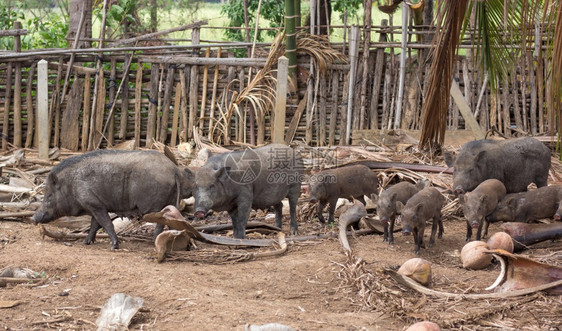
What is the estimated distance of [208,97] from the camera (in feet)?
46.1

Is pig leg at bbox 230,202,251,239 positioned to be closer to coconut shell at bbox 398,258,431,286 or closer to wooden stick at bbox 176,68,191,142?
coconut shell at bbox 398,258,431,286

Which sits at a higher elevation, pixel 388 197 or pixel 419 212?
pixel 388 197

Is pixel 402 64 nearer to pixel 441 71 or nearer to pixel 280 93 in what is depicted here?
pixel 280 93

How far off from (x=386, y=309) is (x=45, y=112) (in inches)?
341

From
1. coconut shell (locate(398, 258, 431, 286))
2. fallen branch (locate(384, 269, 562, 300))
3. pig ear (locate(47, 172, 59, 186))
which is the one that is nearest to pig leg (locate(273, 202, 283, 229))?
pig ear (locate(47, 172, 59, 186))

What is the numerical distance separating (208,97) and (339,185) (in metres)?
5.46

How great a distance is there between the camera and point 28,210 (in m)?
9.55

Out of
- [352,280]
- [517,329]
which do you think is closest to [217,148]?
[352,280]

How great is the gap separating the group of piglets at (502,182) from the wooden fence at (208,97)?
397cm

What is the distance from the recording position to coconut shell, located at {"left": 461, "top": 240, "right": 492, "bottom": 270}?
23.3ft

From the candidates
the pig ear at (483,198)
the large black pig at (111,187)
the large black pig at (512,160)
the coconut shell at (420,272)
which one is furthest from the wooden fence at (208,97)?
the coconut shell at (420,272)

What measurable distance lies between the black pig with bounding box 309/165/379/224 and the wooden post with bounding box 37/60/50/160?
5.48 meters

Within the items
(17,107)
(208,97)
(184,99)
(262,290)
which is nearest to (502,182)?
(262,290)

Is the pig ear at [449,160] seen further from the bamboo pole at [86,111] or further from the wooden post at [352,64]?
the bamboo pole at [86,111]
